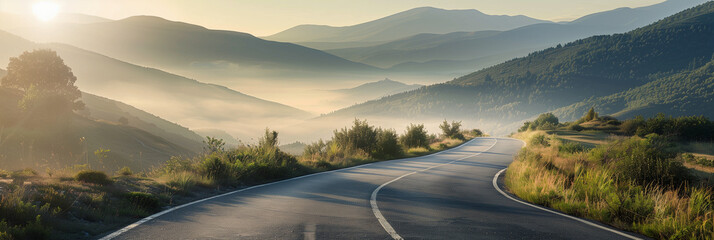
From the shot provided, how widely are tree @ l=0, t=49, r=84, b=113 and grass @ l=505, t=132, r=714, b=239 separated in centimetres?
9783

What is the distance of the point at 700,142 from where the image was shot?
41.2 meters

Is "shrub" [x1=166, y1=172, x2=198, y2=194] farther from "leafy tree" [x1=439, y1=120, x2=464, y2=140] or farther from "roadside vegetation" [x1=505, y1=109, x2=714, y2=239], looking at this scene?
"leafy tree" [x1=439, y1=120, x2=464, y2=140]

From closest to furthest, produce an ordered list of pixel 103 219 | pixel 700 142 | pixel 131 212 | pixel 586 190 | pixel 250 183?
pixel 103 219
pixel 131 212
pixel 586 190
pixel 250 183
pixel 700 142

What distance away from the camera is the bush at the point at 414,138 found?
40906 mm

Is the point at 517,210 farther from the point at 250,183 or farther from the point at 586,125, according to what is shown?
the point at 586,125

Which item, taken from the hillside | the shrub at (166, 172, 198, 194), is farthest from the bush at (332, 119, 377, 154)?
the hillside

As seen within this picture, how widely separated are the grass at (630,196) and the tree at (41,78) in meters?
97.8

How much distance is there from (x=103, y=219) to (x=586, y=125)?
69220 millimetres

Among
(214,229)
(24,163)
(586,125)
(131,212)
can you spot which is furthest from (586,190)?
(24,163)

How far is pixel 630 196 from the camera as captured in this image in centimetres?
1006

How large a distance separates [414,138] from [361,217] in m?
33.2

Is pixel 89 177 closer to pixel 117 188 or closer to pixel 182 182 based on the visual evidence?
pixel 117 188

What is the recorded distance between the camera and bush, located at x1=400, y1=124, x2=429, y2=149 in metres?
40.9

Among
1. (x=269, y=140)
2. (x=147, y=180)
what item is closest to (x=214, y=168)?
(x=147, y=180)
